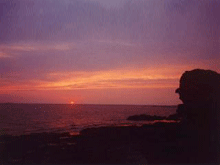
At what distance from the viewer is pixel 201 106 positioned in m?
33.5

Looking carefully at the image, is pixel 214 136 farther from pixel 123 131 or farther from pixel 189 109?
pixel 123 131

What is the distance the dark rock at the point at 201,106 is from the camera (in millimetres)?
27464

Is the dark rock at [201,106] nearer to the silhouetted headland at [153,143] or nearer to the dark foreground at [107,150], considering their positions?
the silhouetted headland at [153,143]

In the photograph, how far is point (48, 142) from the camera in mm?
29688

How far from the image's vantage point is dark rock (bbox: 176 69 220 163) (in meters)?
27.5

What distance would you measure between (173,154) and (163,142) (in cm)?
594

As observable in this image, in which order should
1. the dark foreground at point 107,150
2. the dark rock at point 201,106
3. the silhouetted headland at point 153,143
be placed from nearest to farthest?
the dark foreground at point 107,150 < the silhouetted headland at point 153,143 < the dark rock at point 201,106

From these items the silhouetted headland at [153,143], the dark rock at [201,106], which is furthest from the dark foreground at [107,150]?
the dark rock at [201,106]

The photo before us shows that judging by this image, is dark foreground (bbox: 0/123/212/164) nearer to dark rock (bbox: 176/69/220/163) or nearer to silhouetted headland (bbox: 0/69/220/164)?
silhouetted headland (bbox: 0/69/220/164)

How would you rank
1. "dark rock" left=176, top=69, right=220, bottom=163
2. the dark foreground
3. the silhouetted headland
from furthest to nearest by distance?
"dark rock" left=176, top=69, right=220, bottom=163, the silhouetted headland, the dark foreground

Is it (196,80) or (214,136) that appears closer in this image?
(214,136)

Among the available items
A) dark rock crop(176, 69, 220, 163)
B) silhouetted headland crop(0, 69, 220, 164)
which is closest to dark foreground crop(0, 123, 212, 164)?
silhouetted headland crop(0, 69, 220, 164)

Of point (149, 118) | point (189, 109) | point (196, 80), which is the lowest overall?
point (149, 118)

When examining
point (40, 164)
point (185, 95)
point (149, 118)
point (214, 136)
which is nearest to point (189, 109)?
point (185, 95)
